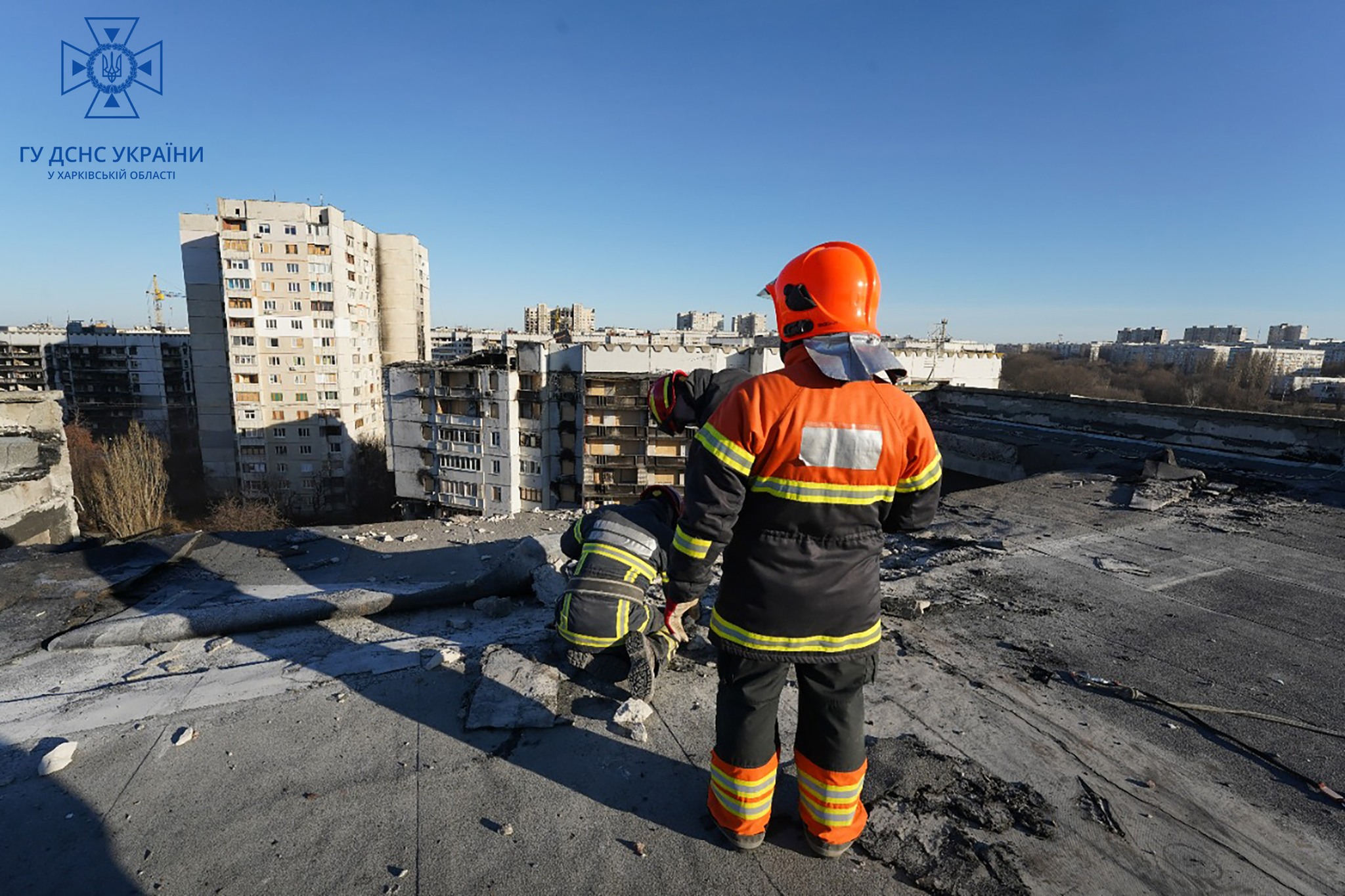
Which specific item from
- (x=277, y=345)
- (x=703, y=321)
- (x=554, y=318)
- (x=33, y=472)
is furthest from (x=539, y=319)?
(x=33, y=472)

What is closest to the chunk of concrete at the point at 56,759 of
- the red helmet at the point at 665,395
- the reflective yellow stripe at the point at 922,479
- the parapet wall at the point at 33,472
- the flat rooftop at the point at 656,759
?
the flat rooftop at the point at 656,759

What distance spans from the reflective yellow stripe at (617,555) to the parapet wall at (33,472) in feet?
33.0

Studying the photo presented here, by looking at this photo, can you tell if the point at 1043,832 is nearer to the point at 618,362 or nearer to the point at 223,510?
the point at 618,362

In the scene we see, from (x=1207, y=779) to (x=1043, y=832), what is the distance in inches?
35.2

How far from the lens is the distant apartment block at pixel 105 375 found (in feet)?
167

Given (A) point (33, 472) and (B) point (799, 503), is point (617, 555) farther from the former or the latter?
(A) point (33, 472)

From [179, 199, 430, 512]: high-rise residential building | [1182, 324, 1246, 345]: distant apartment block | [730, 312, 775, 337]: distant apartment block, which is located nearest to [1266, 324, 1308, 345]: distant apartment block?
[1182, 324, 1246, 345]: distant apartment block

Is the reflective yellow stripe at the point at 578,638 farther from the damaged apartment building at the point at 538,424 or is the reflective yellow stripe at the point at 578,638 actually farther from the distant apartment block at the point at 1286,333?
the distant apartment block at the point at 1286,333

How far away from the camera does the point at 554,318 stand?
89.3 metres

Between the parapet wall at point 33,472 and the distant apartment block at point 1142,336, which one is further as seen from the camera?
the distant apartment block at point 1142,336

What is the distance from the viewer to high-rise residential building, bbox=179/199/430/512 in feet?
136

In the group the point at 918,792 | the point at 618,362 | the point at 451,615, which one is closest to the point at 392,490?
the point at 618,362

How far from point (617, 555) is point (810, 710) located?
135 cm

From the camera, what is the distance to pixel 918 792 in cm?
237
